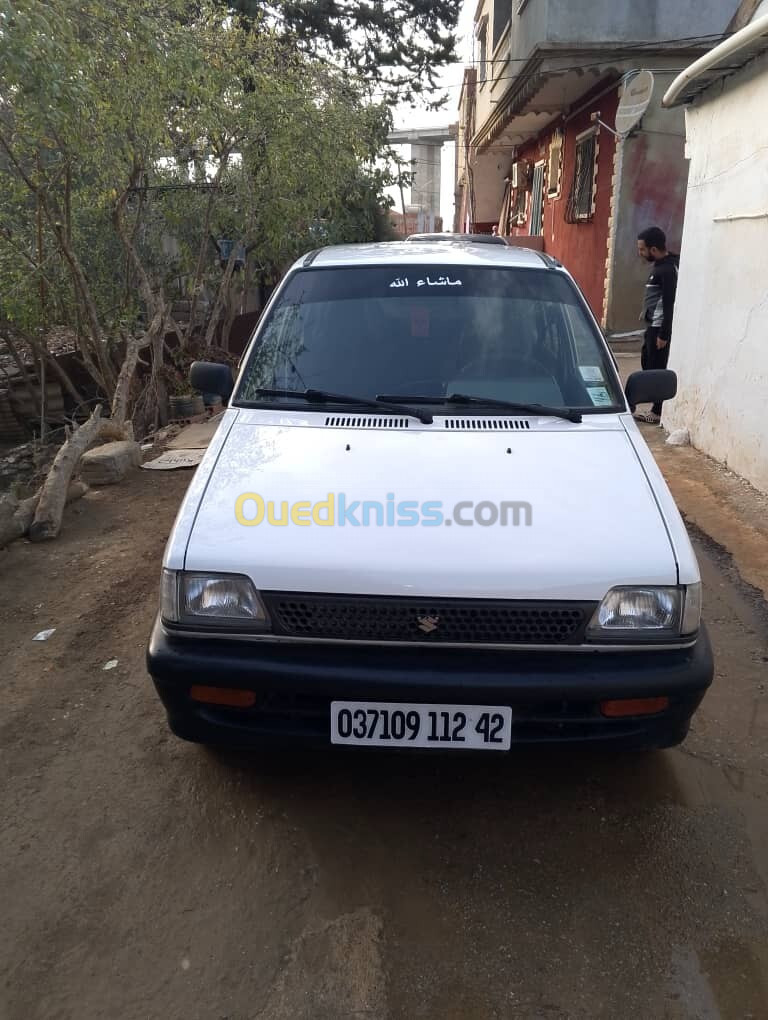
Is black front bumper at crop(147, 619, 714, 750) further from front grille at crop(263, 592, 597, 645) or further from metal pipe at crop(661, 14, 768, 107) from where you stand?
metal pipe at crop(661, 14, 768, 107)

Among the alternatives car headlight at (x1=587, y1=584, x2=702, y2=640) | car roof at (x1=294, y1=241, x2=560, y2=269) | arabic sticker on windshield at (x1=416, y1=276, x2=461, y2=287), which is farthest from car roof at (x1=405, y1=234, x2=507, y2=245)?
car headlight at (x1=587, y1=584, x2=702, y2=640)

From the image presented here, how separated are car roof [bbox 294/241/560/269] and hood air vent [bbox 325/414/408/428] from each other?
0.99m

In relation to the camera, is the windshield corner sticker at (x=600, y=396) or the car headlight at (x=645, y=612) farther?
the windshield corner sticker at (x=600, y=396)

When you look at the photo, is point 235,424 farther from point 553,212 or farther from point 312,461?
point 553,212

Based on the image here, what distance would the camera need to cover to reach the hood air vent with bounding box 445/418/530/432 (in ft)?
9.36

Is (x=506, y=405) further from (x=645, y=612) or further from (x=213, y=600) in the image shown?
(x=213, y=600)

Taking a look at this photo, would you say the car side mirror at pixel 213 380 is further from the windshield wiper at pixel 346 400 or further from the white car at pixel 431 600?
the white car at pixel 431 600

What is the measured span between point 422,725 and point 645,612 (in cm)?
74

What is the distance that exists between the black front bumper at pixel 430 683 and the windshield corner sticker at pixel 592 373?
49.3 inches

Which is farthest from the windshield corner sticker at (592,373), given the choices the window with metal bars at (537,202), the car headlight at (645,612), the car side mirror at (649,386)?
the window with metal bars at (537,202)

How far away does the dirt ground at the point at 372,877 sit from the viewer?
196 centimetres

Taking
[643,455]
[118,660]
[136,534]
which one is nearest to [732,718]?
[643,455]

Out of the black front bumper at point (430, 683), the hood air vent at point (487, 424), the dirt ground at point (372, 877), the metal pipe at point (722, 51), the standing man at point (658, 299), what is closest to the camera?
the dirt ground at point (372, 877)

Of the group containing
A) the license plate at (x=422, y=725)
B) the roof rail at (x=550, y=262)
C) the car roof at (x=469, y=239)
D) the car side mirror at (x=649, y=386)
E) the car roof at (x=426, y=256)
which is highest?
the car roof at (x=469, y=239)
